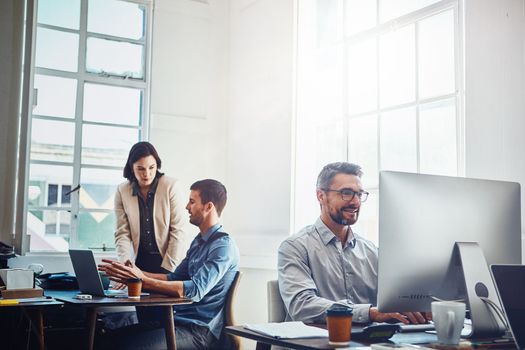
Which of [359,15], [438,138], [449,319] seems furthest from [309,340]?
[359,15]

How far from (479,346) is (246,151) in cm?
352

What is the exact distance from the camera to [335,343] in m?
1.79

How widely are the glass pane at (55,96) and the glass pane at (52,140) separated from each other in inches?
3.0

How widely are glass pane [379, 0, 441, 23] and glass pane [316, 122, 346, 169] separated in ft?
2.56

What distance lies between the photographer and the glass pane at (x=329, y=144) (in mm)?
4488

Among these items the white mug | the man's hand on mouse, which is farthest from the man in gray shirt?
the white mug

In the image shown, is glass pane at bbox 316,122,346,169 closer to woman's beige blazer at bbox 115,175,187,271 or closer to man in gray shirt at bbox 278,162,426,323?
woman's beige blazer at bbox 115,175,187,271

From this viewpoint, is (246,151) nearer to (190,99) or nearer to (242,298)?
(190,99)

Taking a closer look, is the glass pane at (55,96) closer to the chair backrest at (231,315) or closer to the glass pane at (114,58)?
the glass pane at (114,58)

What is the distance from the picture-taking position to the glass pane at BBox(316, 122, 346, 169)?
4488 millimetres

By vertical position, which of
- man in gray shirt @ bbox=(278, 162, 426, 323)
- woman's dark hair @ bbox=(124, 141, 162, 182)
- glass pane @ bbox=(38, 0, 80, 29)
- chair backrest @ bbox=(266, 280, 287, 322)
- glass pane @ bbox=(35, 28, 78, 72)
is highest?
glass pane @ bbox=(38, 0, 80, 29)

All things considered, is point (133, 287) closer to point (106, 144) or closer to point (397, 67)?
point (397, 67)

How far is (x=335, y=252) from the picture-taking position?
276 centimetres

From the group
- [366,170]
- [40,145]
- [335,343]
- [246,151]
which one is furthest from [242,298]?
[335,343]
